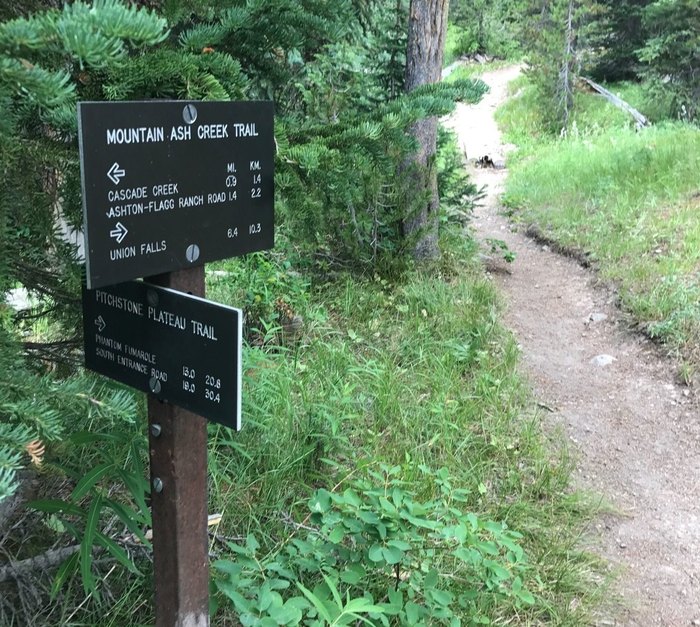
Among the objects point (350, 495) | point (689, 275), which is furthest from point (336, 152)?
point (689, 275)

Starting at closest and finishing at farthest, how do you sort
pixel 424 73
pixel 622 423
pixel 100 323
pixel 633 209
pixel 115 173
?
pixel 115 173
pixel 100 323
pixel 622 423
pixel 424 73
pixel 633 209

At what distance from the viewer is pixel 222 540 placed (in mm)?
3006

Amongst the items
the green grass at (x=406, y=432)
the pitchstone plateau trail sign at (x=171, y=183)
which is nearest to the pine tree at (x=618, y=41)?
the green grass at (x=406, y=432)

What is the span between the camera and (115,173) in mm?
1615

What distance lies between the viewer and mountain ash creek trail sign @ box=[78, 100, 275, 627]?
162 centimetres

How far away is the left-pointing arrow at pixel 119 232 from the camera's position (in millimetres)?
1638

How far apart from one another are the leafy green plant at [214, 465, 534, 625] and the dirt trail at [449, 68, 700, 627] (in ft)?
2.38

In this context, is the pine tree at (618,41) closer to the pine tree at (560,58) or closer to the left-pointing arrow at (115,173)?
the pine tree at (560,58)

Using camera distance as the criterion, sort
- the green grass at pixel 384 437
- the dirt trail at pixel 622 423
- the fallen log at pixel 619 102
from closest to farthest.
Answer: the green grass at pixel 384 437 < the dirt trail at pixel 622 423 < the fallen log at pixel 619 102

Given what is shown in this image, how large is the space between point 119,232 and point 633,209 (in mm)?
8626

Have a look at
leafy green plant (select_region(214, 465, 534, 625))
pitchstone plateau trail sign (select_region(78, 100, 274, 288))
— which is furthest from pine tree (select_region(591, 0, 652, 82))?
pitchstone plateau trail sign (select_region(78, 100, 274, 288))

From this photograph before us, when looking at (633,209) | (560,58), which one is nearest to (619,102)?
(560,58)

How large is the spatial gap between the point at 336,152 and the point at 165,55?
52 cm

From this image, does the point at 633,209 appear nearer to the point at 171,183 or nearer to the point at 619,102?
the point at 171,183
